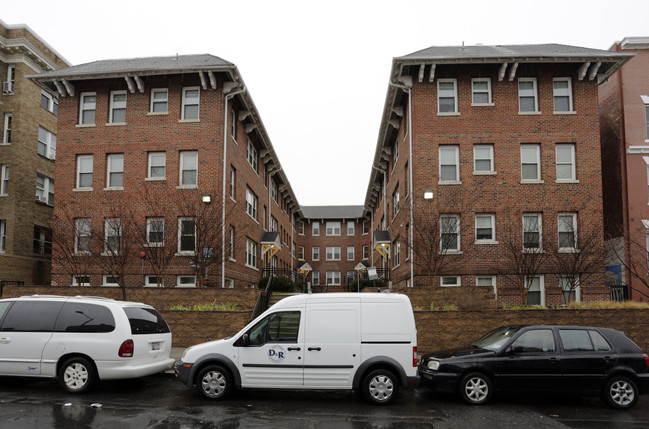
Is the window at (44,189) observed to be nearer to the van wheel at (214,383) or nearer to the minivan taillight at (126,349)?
the minivan taillight at (126,349)

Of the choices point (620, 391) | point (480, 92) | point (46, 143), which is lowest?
point (620, 391)

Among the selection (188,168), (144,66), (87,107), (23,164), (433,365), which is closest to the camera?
(433,365)

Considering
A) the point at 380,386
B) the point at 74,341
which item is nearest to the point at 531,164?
the point at 380,386

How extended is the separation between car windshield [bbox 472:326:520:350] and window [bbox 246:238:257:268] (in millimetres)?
17188

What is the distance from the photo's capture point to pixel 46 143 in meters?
29.2

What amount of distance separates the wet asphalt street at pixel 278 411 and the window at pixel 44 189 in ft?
68.3

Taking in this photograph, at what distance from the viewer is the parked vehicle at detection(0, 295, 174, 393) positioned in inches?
366

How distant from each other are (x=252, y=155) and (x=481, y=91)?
12.7 m

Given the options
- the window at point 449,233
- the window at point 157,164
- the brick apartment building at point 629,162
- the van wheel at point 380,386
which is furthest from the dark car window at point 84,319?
the brick apartment building at point 629,162

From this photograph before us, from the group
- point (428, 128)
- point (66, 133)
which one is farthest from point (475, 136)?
point (66, 133)

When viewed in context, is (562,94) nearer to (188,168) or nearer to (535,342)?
(535,342)

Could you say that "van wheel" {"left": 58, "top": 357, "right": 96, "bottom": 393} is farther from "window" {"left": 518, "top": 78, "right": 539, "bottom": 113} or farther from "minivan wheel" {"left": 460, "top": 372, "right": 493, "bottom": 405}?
"window" {"left": 518, "top": 78, "right": 539, "bottom": 113}

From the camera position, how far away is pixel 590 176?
68.5 feet

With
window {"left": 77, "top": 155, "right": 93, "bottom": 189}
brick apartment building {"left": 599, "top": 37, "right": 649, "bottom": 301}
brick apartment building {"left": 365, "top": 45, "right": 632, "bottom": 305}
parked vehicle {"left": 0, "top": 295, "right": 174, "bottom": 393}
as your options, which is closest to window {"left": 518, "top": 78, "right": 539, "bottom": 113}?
brick apartment building {"left": 365, "top": 45, "right": 632, "bottom": 305}
